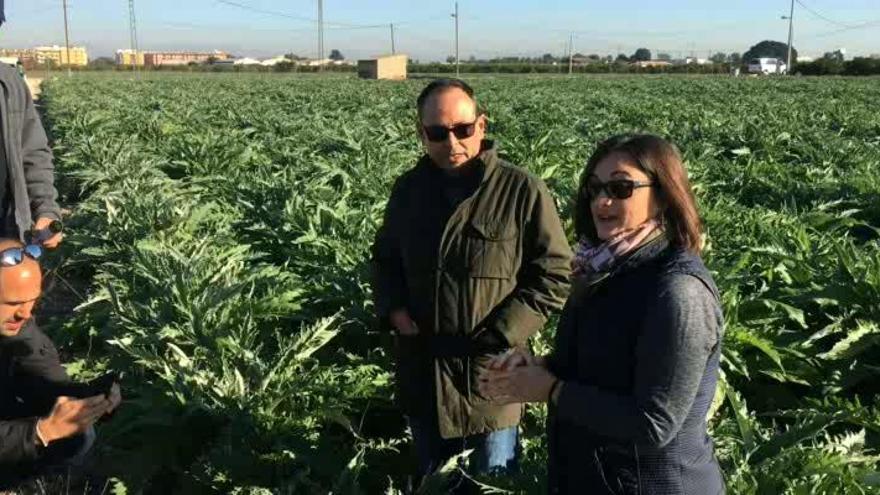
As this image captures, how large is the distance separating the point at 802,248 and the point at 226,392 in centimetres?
395

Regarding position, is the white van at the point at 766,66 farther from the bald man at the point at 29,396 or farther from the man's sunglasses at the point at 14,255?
the man's sunglasses at the point at 14,255

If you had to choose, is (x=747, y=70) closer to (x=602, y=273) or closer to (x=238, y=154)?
(x=238, y=154)

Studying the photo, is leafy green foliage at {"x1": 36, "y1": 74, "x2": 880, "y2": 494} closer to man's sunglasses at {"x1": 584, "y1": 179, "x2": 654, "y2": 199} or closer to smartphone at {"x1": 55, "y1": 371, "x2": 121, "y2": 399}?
smartphone at {"x1": 55, "y1": 371, "x2": 121, "y2": 399}

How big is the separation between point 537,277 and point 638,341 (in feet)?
3.58

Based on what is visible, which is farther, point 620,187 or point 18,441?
point 18,441

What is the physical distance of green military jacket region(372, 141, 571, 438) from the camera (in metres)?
2.89

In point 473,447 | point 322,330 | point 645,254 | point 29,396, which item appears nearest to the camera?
point 645,254

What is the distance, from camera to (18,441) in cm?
286

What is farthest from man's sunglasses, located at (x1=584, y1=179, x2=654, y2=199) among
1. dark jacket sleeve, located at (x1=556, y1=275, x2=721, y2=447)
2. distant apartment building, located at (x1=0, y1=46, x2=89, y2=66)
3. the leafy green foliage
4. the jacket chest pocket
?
distant apartment building, located at (x1=0, y1=46, x2=89, y2=66)

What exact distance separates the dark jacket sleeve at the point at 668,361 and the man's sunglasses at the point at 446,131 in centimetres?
121

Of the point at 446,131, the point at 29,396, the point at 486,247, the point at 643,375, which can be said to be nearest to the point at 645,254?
the point at 643,375

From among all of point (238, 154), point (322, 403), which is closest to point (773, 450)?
point (322, 403)

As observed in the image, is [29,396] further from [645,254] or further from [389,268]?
[645,254]

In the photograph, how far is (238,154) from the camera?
11.0 m
